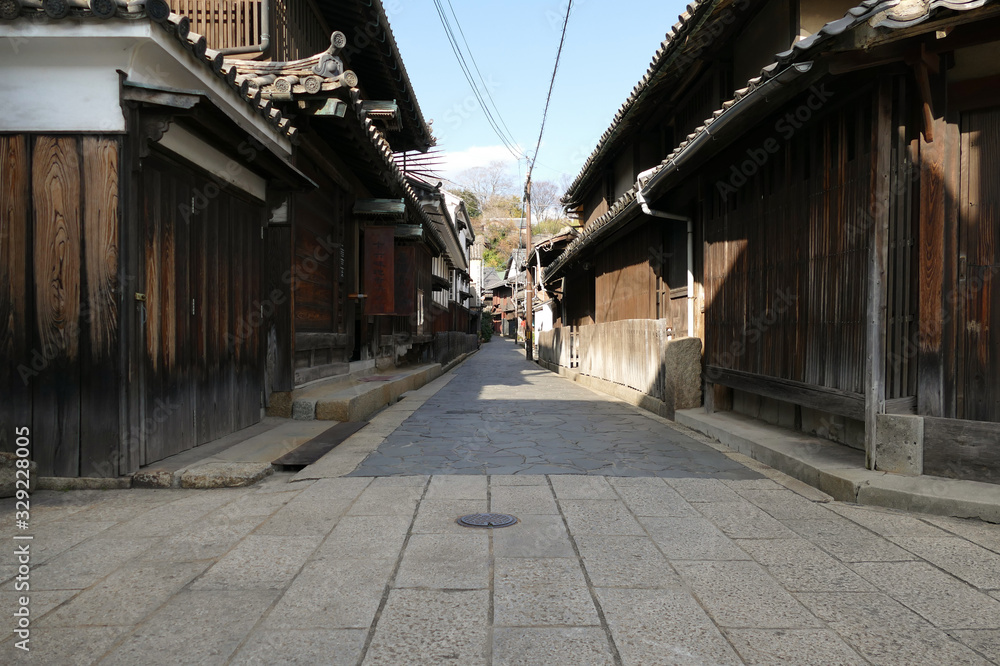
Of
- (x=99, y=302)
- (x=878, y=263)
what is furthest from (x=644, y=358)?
(x=99, y=302)

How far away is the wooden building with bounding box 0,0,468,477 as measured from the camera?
552 cm

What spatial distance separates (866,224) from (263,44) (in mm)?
8136

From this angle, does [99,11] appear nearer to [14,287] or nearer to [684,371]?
[14,287]

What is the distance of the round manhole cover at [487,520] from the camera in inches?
189

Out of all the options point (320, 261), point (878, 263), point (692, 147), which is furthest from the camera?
point (320, 261)

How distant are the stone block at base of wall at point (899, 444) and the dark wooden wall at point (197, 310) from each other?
6.66 meters

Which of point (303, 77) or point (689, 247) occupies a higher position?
point (303, 77)

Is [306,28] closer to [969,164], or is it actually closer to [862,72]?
[862,72]

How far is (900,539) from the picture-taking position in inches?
176

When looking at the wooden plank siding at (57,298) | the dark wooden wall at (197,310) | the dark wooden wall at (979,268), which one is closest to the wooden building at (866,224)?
the dark wooden wall at (979,268)

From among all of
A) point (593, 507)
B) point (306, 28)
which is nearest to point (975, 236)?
point (593, 507)

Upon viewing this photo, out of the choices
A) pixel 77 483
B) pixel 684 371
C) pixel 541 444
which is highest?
pixel 684 371

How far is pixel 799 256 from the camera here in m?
7.14

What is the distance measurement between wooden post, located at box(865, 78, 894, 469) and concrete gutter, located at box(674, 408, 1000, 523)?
37 centimetres
